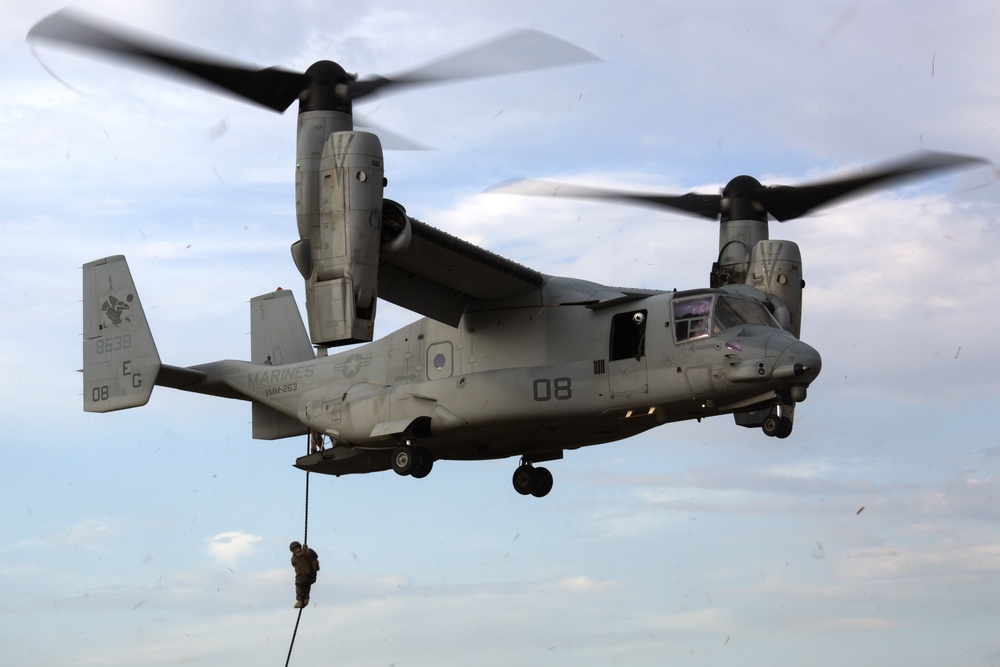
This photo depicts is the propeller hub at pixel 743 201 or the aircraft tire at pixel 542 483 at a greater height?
the propeller hub at pixel 743 201

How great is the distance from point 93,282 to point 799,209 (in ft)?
41.5

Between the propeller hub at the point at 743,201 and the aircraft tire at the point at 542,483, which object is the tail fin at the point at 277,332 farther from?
the propeller hub at the point at 743,201

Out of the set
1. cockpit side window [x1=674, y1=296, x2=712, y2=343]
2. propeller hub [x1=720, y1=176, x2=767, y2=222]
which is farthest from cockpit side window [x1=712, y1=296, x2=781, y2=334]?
propeller hub [x1=720, y1=176, x2=767, y2=222]

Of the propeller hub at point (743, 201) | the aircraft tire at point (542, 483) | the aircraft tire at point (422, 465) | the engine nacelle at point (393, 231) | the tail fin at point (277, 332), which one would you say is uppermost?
the propeller hub at point (743, 201)

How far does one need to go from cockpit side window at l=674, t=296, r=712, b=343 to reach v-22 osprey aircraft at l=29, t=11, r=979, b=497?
0.03 metres

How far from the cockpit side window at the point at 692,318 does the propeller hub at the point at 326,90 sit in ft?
19.2

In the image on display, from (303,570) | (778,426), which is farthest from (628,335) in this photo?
(303,570)

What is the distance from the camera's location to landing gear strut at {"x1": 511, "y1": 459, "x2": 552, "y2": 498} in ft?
→ 84.1

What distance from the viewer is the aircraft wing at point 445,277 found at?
914 inches

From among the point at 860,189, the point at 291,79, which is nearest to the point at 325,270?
the point at 291,79

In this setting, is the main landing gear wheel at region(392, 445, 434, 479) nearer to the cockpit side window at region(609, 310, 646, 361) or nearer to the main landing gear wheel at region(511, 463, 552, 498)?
the main landing gear wheel at region(511, 463, 552, 498)

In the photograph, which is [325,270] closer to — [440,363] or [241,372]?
[440,363]

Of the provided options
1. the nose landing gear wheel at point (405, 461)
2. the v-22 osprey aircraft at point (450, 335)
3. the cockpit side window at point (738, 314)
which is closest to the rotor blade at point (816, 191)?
→ the v-22 osprey aircraft at point (450, 335)

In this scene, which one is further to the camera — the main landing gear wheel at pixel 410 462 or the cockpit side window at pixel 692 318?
the main landing gear wheel at pixel 410 462
